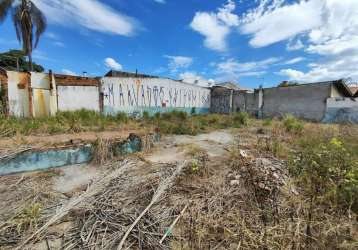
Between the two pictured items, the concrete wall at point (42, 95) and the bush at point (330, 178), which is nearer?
the bush at point (330, 178)

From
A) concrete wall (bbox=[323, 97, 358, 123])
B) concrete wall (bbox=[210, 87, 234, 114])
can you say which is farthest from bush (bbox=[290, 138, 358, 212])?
concrete wall (bbox=[210, 87, 234, 114])

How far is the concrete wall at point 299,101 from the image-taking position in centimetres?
1296

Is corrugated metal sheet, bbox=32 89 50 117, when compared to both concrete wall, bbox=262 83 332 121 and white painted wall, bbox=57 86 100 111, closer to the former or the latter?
white painted wall, bbox=57 86 100 111

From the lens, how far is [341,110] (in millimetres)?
11953

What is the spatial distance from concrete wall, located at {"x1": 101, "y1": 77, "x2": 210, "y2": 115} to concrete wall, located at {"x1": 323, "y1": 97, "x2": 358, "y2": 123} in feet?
32.0

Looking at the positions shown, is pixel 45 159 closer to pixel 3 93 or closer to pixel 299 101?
pixel 3 93

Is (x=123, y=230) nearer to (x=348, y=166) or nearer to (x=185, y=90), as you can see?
(x=348, y=166)

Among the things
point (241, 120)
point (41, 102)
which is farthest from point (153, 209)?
point (41, 102)

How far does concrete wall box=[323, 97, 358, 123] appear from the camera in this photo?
37.4ft

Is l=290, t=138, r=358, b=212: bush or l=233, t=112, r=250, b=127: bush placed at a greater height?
l=233, t=112, r=250, b=127: bush

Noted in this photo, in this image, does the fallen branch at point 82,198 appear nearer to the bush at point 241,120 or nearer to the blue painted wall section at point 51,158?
the blue painted wall section at point 51,158

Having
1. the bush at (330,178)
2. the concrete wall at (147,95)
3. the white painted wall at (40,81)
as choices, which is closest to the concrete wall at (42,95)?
the white painted wall at (40,81)

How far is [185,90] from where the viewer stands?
17.0 metres

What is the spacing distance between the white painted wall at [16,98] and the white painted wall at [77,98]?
155 centimetres
